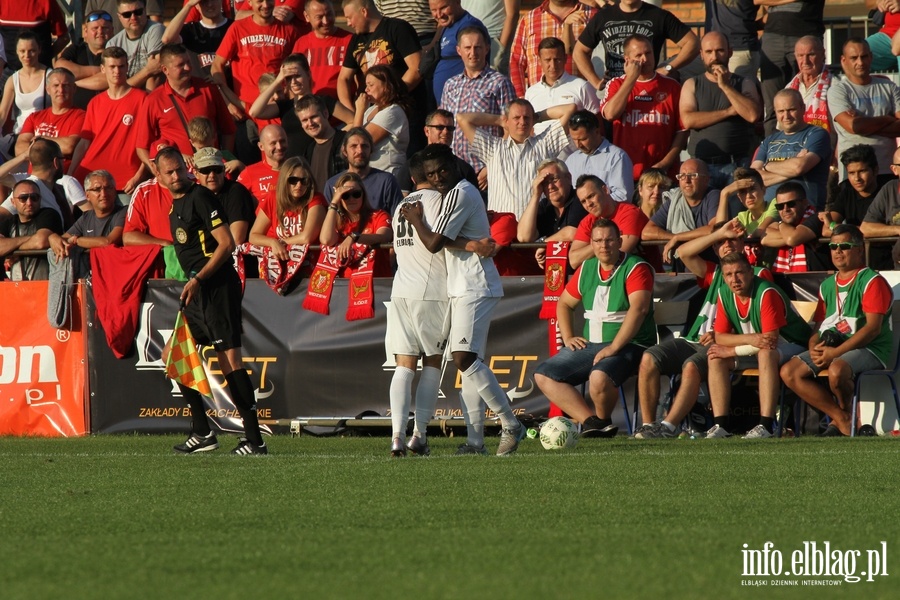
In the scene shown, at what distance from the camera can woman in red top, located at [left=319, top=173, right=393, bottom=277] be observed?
13055 mm

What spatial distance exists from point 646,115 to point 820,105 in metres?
1.81

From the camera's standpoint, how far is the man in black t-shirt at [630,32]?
15305mm

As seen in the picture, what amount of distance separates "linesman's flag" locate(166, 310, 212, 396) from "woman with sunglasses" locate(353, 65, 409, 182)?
4.06 metres

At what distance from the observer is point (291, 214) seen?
13.5m

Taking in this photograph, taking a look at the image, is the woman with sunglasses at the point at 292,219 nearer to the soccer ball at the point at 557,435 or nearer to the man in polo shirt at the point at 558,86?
the man in polo shirt at the point at 558,86

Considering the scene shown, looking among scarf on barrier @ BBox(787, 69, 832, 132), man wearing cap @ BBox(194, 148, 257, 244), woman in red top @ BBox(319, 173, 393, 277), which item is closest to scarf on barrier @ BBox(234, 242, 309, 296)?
man wearing cap @ BBox(194, 148, 257, 244)

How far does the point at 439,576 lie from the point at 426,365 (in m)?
5.17

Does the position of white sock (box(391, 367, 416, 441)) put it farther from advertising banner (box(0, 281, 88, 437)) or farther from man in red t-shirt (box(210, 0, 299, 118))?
man in red t-shirt (box(210, 0, 299, 118))

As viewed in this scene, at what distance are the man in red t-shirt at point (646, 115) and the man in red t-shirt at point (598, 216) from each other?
1736 mm

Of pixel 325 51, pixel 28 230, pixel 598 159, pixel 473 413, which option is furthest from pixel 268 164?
pixel 473 413

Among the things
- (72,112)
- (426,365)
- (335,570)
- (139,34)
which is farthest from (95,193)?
(335,570)

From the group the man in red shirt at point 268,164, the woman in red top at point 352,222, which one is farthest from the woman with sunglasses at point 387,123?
the woman in red top at point 352,222

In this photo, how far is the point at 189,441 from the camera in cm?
1104

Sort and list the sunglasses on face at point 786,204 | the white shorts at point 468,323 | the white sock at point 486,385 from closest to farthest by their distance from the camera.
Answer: the white shorts at point 468,323 < the white sock at point 486,385 < the sunglasses on face at point 786,204
